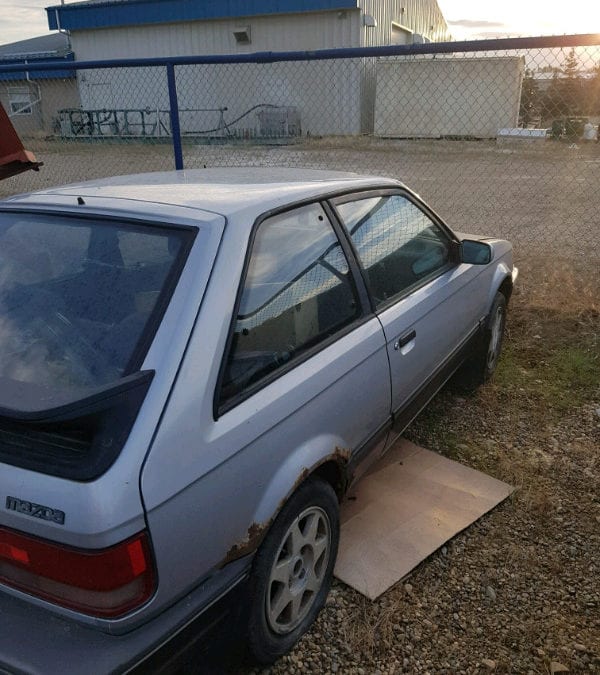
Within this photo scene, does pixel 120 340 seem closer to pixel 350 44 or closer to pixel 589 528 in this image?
pixel 589 528

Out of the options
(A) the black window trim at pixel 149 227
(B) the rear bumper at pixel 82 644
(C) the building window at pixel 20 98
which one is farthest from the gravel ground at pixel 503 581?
(C) the building window at pixel 20 98

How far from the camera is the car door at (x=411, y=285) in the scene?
262 cm

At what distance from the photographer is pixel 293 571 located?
210 centimetres

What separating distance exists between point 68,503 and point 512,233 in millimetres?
8036

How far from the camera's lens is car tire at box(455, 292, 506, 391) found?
12.9 ft

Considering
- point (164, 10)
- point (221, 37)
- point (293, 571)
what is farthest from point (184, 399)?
point (164, 10)

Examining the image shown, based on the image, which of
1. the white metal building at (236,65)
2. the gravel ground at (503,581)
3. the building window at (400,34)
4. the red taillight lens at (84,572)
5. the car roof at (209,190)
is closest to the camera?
the red taillight lens at (84,572)

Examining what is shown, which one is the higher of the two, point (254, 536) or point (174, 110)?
point (174, 110)

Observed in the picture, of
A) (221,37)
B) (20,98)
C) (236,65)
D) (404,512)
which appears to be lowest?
(404,512)

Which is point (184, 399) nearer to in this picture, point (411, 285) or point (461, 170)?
point (411, 285)

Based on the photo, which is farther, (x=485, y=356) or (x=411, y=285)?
(x=485, y=356)

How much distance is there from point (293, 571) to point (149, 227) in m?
1.27

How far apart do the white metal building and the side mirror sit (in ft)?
56.5

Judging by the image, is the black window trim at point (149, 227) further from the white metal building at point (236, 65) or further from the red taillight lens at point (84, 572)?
the white metal building at point (236, 65)
